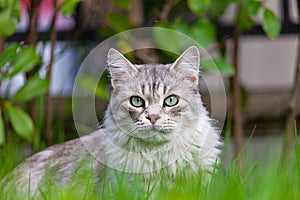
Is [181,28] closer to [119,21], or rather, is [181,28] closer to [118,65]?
[119,21]

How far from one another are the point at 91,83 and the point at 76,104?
0.45 meters

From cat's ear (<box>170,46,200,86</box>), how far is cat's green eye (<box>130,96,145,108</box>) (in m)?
0.16

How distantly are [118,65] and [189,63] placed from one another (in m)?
0.22

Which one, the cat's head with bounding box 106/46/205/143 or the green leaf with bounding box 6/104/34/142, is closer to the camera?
the cat's head with bounding box 106/46/205/143

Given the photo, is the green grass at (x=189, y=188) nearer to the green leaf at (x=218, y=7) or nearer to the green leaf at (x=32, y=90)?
the green leaf at (x=32, y=90)

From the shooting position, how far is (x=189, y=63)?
2.35 m

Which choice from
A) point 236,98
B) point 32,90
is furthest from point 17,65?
point 236,98

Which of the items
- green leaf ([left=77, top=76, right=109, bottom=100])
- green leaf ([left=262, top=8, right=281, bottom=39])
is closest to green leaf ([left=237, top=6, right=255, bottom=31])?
green leaf ([left=262, top=8, right=281, bottom=39])

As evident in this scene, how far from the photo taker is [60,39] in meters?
3.82

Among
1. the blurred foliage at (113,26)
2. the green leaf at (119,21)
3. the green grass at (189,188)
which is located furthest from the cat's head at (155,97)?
the green leaf at (119,21)

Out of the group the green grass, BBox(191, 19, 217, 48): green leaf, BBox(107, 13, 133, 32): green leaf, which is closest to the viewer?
the green grass

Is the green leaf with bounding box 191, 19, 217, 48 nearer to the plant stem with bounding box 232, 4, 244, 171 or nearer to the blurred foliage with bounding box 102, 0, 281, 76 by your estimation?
the blurred foliage with bounding box 102, 0, 281, 76

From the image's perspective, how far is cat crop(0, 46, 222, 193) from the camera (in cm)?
228

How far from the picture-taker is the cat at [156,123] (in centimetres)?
228
